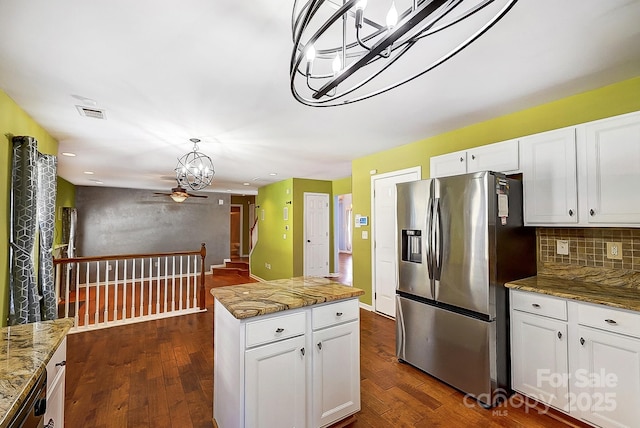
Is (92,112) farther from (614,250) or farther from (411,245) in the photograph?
(614,250)

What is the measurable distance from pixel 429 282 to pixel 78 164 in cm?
585

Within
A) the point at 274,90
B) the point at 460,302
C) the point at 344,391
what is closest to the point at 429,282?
the point at 460,302

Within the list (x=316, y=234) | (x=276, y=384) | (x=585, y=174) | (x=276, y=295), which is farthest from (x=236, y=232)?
(x=585, y=174)

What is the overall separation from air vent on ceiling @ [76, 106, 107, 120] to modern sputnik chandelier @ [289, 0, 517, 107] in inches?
75.5

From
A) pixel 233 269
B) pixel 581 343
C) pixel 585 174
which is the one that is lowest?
pixel 233 269

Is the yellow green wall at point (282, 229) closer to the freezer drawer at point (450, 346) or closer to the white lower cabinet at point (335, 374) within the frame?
the freezer drawer at point (450, 346)

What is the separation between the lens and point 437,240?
8.24ft

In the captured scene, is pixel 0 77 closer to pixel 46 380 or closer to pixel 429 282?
pixel 46 380

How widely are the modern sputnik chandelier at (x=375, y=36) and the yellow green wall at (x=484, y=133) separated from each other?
1470 mm

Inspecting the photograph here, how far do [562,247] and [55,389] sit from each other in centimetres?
357

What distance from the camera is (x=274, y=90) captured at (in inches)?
90.2

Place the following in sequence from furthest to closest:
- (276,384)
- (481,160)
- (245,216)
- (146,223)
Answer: (245,216)
(146,223)
(481,160)
(276,384)

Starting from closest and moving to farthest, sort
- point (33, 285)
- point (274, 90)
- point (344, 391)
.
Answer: point (344, 391), point (274, 90), point (33, 285)

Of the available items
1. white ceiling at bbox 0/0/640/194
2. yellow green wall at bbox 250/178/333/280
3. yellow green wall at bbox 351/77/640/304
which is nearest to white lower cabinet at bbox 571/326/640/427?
yellow green wall at bbox 351/77/640/304
